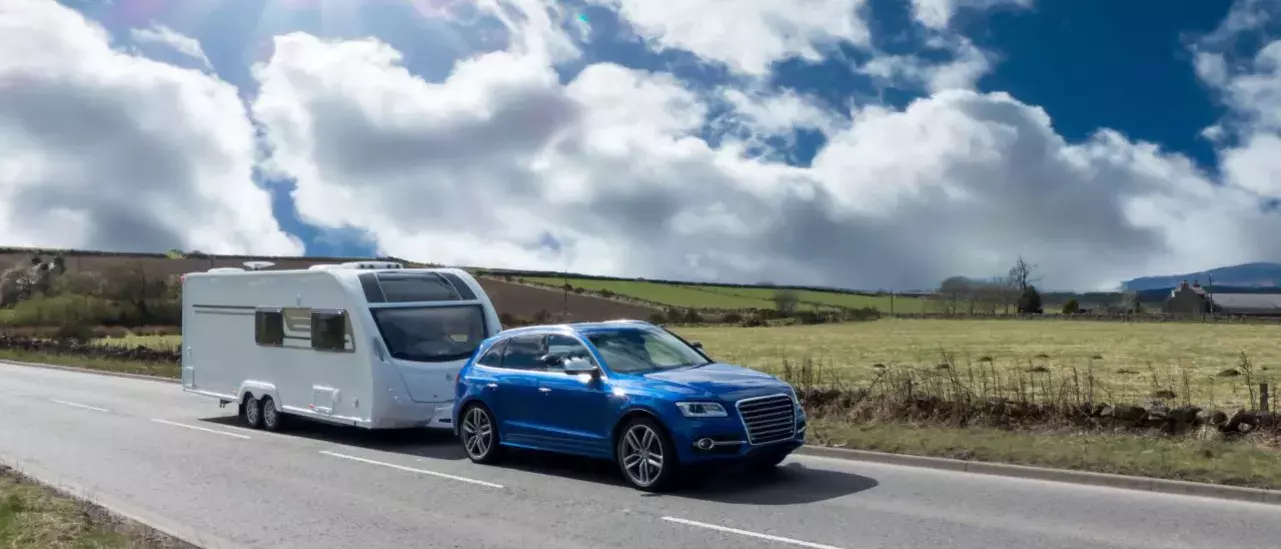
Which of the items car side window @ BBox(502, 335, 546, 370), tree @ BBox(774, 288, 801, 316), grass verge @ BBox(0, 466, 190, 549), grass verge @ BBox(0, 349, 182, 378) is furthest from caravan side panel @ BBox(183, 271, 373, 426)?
tree @ BBox(774, 288, 801, 316)

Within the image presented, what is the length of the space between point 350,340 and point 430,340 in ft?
3.85

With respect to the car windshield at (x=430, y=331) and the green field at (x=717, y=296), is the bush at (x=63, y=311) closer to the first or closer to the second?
the green field at (x=717, y=296)

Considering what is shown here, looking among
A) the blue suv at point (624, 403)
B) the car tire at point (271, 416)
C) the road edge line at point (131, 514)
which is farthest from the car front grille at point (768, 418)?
the car tire at point (271, 416)

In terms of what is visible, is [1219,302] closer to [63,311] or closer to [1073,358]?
[1073,358]

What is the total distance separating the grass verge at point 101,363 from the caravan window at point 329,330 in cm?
1832

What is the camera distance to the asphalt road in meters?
8.82

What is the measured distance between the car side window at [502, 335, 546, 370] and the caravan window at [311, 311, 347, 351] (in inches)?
154

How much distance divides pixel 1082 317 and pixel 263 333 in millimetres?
103419

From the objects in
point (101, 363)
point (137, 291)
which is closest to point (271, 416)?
point (101, 363)

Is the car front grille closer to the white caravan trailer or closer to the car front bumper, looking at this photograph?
the car front bumper

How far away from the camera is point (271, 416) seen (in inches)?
720

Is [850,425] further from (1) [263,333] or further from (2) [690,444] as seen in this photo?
(1) [263,333]

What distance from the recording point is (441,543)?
8.85 metres

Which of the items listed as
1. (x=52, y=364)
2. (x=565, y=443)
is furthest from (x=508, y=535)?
(x=52, y=364)
